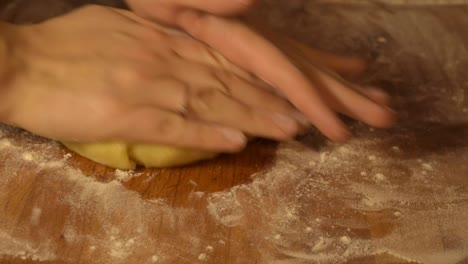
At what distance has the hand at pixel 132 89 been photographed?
74cm

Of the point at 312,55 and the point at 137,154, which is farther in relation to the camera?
the point at 312,55

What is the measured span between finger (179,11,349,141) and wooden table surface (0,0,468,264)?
0.07 meters

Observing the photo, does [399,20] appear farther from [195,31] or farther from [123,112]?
[123,112]

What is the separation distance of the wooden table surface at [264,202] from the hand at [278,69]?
60 millimetres

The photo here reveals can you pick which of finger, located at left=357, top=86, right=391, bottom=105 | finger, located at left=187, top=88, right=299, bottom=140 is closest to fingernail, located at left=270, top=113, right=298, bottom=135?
finger, located at left=187, top=88, right=299, bottom=140

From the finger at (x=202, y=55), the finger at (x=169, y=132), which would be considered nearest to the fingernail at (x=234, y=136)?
the finger at (x=169, y=132)

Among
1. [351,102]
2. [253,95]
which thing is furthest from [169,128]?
[351,102]

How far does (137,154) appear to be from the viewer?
76cm

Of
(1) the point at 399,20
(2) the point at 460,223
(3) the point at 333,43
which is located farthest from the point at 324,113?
(1) the point at 399,20

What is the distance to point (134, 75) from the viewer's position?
777 millimetres

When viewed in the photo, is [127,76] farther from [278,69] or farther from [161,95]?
[278,69]

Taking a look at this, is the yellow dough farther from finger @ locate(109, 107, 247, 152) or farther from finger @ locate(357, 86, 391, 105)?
finger @ locate(357, 86, 391, 105)

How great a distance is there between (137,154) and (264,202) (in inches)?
6.5

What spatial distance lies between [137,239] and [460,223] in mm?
380
